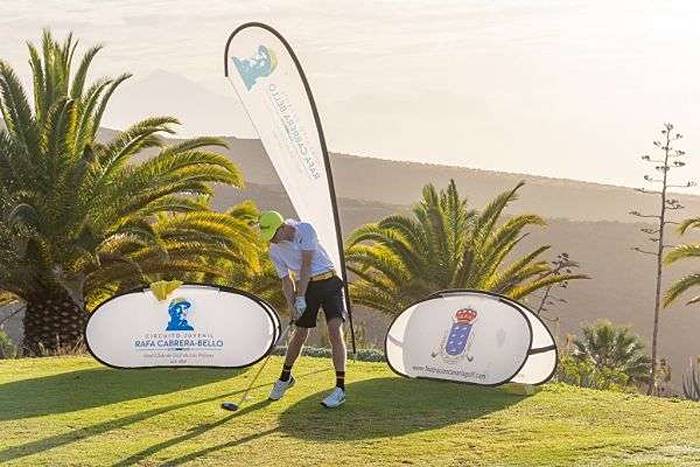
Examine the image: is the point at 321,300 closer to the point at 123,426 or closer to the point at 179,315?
the point at 123,426

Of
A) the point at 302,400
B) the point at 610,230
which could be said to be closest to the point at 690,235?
the point at 610,230

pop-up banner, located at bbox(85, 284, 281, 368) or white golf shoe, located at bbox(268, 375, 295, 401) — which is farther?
pop-up banner, located at bbox(85, 284, 281, 368)

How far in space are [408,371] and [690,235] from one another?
94595mm

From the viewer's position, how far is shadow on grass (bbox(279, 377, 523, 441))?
10250 mm

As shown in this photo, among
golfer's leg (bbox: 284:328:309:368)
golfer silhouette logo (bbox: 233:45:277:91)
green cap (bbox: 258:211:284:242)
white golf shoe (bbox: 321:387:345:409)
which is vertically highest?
golfer silhouette logo (bbox: 233:45:277:91)

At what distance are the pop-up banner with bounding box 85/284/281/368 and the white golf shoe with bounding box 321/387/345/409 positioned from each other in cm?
248

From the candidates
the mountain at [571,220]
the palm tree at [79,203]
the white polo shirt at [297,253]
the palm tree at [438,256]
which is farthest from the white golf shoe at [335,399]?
the palm tree at [438,256]

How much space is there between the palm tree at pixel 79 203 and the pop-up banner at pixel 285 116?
471 cm

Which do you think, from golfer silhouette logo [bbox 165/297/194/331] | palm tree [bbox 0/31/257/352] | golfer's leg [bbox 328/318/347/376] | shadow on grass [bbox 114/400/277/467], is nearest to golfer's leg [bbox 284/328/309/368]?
golfer's leg [bbox 328/318/347/376]

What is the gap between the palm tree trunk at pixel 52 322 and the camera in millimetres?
20266

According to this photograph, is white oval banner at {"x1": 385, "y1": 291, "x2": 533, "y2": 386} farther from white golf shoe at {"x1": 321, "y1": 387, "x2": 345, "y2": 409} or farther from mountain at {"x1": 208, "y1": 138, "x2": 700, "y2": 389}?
mountain at {"x1": 208, "y1": 138, "x2": 700, "y2": 389}

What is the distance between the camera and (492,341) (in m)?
12.7

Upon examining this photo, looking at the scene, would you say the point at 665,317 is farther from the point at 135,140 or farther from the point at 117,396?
the point at 117,396

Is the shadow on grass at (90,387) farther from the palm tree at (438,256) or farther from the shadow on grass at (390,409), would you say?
the palm tree at (438,256)
